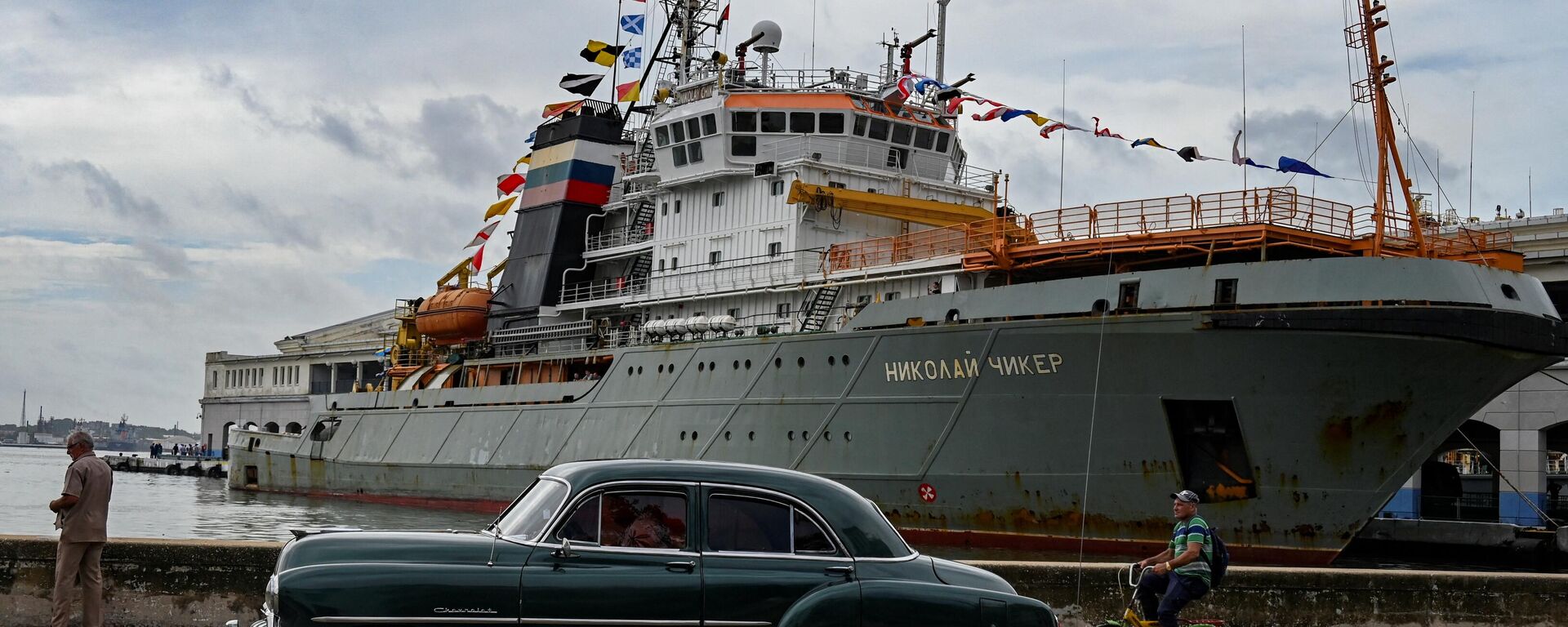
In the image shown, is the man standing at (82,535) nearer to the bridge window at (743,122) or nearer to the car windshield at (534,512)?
the car windshield at (534,512)

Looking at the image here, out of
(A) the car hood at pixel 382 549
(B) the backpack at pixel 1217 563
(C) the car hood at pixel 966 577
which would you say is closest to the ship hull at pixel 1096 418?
(B) the backpack at pixel 1217 563

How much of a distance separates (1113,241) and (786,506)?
45.5 feet

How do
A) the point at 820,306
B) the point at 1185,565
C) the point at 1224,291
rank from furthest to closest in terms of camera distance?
1. the point at 820,306
2. the point at 1224,291
3. the point at 1185,565

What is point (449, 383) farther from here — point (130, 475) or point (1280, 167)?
point (130, 475)

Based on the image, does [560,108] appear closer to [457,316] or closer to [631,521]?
[457,316]

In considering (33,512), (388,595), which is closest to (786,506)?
(388,595)

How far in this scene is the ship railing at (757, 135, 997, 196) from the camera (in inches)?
1078

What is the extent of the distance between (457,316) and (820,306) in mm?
14238

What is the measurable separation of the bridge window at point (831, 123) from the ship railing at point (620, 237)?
5109mm

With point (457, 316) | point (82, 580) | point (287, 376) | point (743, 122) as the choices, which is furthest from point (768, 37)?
point (287, 376)

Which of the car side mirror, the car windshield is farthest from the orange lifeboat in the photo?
the car side mirror

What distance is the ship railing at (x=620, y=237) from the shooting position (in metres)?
31.0

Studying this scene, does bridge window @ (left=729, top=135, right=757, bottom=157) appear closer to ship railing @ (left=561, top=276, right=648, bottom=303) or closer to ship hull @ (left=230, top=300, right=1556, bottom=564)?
ship railing @ (left=561, top=276, right=648, bottom=303)

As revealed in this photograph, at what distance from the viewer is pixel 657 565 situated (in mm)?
6688
